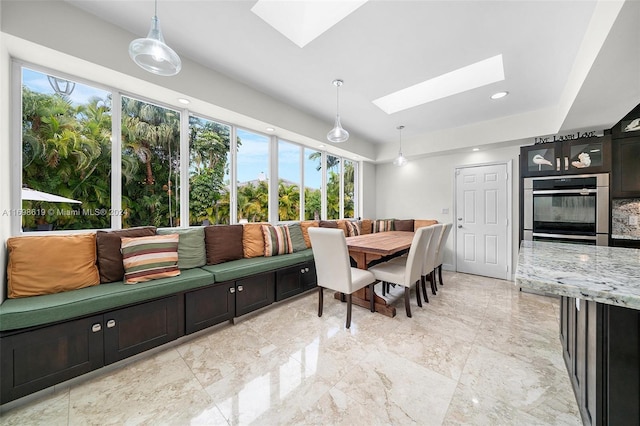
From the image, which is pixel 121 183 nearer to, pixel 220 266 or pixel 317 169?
pixel 220 266

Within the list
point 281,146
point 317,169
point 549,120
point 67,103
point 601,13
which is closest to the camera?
point 601,13

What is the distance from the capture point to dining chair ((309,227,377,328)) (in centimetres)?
239

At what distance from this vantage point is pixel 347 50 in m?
2.28

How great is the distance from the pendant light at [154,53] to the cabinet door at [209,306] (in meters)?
1.84

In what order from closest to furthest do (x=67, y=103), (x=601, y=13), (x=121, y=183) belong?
(x=601, y=13) → (x=67, y=103) → (x=121, y=183)

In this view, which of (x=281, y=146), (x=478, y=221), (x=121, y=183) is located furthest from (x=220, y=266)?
(x=478, y=221)

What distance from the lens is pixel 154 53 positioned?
1.41 metres

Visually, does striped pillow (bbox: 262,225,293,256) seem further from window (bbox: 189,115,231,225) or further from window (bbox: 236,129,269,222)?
window (bbox: 189,115,231,225)

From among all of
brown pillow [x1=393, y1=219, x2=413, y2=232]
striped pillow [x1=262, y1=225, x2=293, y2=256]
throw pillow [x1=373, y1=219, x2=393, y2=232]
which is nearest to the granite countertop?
striped pillow [x1=262, y1=225, x2=293, y2=256]

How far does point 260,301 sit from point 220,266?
0.61 m

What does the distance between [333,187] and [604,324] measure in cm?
433

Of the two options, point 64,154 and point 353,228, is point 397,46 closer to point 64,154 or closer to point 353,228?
point 353,228

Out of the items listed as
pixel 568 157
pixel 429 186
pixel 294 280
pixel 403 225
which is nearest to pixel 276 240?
pixel 294 280

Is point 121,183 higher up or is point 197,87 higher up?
point 197,87
